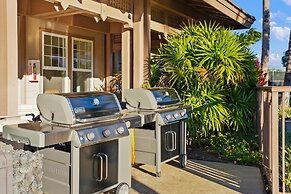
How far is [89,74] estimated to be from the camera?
8742mm

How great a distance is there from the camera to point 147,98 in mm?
4863

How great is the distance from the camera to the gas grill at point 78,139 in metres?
3.22

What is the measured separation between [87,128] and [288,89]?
2406 millimetres

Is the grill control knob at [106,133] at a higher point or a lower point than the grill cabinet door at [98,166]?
higher

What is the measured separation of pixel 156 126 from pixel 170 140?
1.63ft

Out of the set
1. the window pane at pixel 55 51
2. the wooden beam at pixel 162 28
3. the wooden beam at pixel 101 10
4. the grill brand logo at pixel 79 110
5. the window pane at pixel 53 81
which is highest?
the wooden beam at pixel 162 28

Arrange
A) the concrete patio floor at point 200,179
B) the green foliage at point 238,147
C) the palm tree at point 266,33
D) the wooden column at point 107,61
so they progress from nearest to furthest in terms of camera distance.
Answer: the concrete patio floor at point 200,179 < the green foliage at point 238,147 < the wooden column at point 107,61 < the palm tree at point 266,33

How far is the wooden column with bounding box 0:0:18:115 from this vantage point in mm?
4125

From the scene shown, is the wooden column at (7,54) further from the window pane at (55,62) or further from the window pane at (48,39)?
the window pane at (55,62)

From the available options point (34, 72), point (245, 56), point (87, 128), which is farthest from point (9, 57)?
point (245, 56)

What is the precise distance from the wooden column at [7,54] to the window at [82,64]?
13.0 feet

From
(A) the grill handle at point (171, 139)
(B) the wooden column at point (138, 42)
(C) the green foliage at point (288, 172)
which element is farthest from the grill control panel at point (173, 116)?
(B) the wooden column at point (138, 42)

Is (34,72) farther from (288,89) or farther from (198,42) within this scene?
(288,89)

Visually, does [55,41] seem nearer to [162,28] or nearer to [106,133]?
[162,28]
